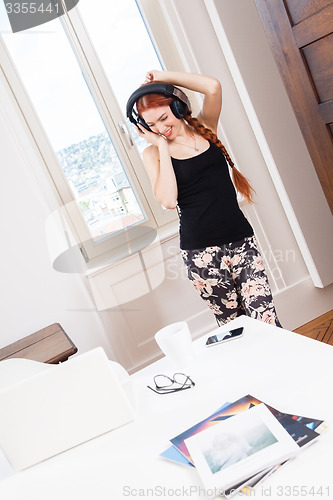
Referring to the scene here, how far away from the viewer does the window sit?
2859mm

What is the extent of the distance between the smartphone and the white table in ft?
0.11

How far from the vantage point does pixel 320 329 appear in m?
3.00

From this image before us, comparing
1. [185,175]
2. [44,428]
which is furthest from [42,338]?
[44,428]

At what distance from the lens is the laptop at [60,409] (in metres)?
1.04

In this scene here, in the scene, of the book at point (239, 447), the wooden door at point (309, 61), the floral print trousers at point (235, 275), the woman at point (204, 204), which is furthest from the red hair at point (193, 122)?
the book at point (239, 447)

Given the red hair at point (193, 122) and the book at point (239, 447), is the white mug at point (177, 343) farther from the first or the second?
the red hair at point (193, 122)

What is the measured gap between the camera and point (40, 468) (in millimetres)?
1063

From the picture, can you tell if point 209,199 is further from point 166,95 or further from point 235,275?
point 166,95

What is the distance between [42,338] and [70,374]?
1.56 meters

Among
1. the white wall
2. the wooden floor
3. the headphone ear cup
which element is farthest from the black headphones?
the wooden floor

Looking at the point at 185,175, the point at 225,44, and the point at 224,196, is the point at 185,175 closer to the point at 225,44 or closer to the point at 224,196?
the point at 224,196

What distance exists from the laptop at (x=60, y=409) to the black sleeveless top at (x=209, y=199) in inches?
39.1

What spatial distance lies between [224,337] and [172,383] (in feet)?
0.69

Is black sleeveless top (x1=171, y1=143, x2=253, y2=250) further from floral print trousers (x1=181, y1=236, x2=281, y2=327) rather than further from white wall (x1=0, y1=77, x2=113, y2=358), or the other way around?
white wall (x1=0, y1=77, x2=113, y2=358)
